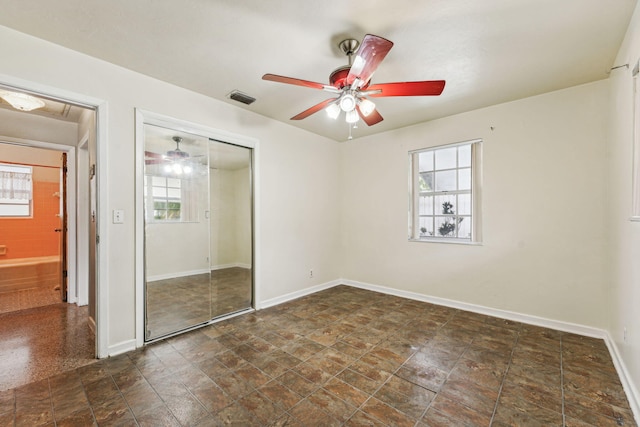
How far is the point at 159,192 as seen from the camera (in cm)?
270

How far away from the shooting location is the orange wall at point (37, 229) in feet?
15.3

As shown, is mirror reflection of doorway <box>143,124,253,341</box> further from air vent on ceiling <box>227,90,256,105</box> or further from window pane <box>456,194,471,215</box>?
window pane <box>456,194,471,215</box>

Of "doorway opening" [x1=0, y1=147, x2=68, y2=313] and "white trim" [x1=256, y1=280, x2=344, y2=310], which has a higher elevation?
"doorway opening" [x1=0, y1=147, x2=68, y2=313]

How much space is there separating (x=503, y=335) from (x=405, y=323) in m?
0.97

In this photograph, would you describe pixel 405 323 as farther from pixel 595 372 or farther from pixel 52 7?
pixel 52 7

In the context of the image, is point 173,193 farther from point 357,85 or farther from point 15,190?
point 15,190

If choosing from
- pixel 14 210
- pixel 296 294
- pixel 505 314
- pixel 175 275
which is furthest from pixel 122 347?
pixel 14 210

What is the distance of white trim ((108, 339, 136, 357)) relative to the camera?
2283 millimetres

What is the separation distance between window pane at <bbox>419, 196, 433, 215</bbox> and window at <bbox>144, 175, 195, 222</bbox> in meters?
3.20

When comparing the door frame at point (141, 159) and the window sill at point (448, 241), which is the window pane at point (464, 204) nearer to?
the window sill at point (448, 241)

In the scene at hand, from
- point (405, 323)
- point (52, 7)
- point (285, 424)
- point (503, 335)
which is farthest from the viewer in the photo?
point (405, 323)

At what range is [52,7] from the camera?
65.3 inches

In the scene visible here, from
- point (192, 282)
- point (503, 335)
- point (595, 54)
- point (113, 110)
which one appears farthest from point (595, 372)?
point (113, 110)

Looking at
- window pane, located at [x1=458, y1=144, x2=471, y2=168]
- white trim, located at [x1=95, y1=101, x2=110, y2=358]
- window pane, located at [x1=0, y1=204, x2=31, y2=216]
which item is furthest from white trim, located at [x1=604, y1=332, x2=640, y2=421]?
window pane, located at [x1=0, y1=204, x2=31, y2=216]
